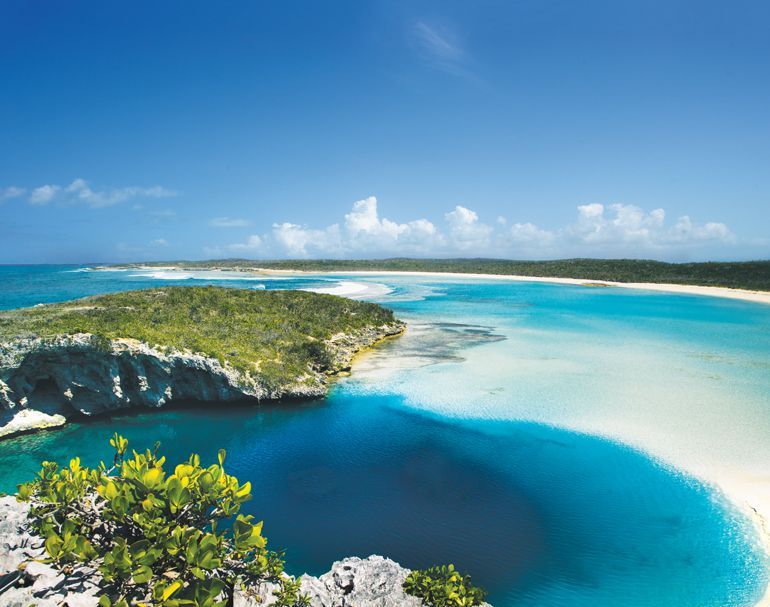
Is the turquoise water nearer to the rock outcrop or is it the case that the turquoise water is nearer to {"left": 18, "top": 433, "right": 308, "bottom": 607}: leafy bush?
the rock outcrop

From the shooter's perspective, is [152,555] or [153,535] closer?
[152,555]

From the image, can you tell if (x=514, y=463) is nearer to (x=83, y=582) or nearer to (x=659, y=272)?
(x=83, y=582)

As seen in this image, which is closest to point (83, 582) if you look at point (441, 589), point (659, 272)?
point (441, 589)

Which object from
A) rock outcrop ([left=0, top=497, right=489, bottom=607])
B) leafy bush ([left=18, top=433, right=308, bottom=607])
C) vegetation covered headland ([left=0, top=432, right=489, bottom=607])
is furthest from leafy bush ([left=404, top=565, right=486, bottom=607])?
leafy bush ([left=18, top=433, right=308, bottom=607])

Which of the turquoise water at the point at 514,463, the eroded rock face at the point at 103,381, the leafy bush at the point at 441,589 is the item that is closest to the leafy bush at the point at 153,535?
the leafy bush at the point at 441,589

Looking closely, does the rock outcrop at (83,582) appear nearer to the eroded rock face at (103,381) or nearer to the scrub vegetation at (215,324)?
the eroded rock face at (103,381)

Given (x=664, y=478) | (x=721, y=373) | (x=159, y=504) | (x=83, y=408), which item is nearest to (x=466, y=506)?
(x=664, y=478)
